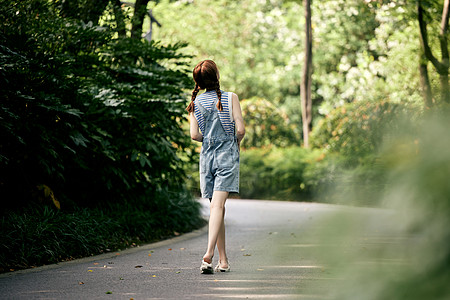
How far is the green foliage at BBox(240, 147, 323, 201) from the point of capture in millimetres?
18422

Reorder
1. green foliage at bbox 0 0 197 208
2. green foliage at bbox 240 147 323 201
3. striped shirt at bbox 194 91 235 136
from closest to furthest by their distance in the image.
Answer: striped shirt at bbox 194 91 235 136
green foliage at bbox 0 0 197 208
green foliage at bbox 240 147 323 201

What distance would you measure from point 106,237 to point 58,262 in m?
1.13

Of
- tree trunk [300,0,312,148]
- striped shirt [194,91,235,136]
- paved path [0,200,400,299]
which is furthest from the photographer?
tree trunk [300,0,312,148]

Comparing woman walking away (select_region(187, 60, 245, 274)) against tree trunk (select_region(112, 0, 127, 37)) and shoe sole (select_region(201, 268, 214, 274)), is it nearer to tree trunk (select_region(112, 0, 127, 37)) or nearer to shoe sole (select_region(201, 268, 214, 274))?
shoe sole (select_region(201, 268, 214, 274))

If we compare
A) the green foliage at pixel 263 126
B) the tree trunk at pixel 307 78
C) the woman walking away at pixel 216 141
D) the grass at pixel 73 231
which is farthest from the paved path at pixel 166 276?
the green foliage at pixel 263 126

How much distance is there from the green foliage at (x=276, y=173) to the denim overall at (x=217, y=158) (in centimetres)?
1212

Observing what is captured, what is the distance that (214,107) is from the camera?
5.88m

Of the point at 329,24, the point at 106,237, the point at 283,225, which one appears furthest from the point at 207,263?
the point at 329,24

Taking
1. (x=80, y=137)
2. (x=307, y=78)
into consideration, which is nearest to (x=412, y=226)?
(x=80, y=137)

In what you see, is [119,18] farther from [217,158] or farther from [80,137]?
[217,158]

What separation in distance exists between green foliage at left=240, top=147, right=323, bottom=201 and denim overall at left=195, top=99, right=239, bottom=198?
12.1m

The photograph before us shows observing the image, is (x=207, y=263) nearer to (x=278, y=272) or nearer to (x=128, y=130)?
(x=278, y=272)

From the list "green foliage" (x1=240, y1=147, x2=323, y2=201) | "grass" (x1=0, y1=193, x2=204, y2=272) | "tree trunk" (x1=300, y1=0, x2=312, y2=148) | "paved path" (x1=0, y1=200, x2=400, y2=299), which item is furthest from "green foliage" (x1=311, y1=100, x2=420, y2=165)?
"tree trunk" (x1=300, y1=0, x2=312, y2=148)

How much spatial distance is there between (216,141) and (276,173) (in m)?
13.3
